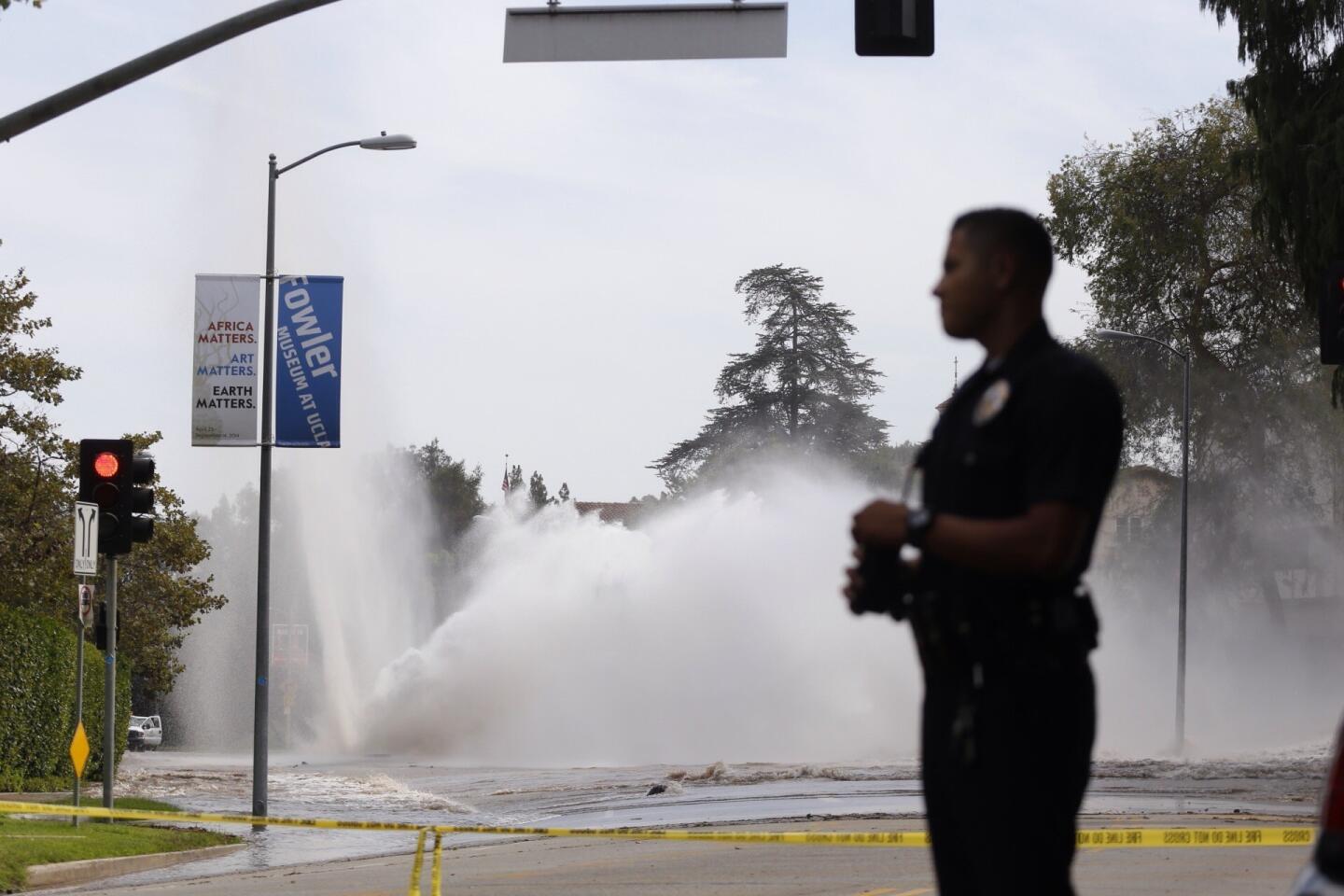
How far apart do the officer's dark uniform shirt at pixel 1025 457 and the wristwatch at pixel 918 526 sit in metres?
0.06

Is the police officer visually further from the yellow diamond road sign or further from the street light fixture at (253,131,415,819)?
the street light fixture at (253,131,415,819)

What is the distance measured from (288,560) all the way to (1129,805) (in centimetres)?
4332

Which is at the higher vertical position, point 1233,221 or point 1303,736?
point 1233,221

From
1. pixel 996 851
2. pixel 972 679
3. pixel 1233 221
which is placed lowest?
pixel 996 851

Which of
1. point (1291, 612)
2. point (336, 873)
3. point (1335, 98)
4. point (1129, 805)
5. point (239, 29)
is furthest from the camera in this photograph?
point (1291, 612)

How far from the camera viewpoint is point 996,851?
323 centimetres

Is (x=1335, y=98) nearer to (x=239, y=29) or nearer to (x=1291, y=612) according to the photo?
(x=239, y=29)

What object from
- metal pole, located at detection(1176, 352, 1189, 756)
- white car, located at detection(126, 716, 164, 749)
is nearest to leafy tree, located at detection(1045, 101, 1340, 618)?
metal pole, located at detection(1176, 352, 1189, 756)

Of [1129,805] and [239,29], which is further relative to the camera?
[1129,805]

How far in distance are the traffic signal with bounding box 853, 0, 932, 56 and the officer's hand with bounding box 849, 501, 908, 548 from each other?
7.22 metres

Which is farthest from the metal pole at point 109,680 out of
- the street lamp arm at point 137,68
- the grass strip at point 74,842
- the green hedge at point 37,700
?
the street lamp arm at point 137,68

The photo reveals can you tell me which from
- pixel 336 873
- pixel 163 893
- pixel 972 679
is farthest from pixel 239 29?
pixel 972 679

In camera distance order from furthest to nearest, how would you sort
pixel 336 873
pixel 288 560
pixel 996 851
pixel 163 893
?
pixel 288 560 → pixel 336 873 → pixel 163 893 → pixel 996 851

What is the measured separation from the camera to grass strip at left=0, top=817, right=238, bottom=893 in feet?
43.8
